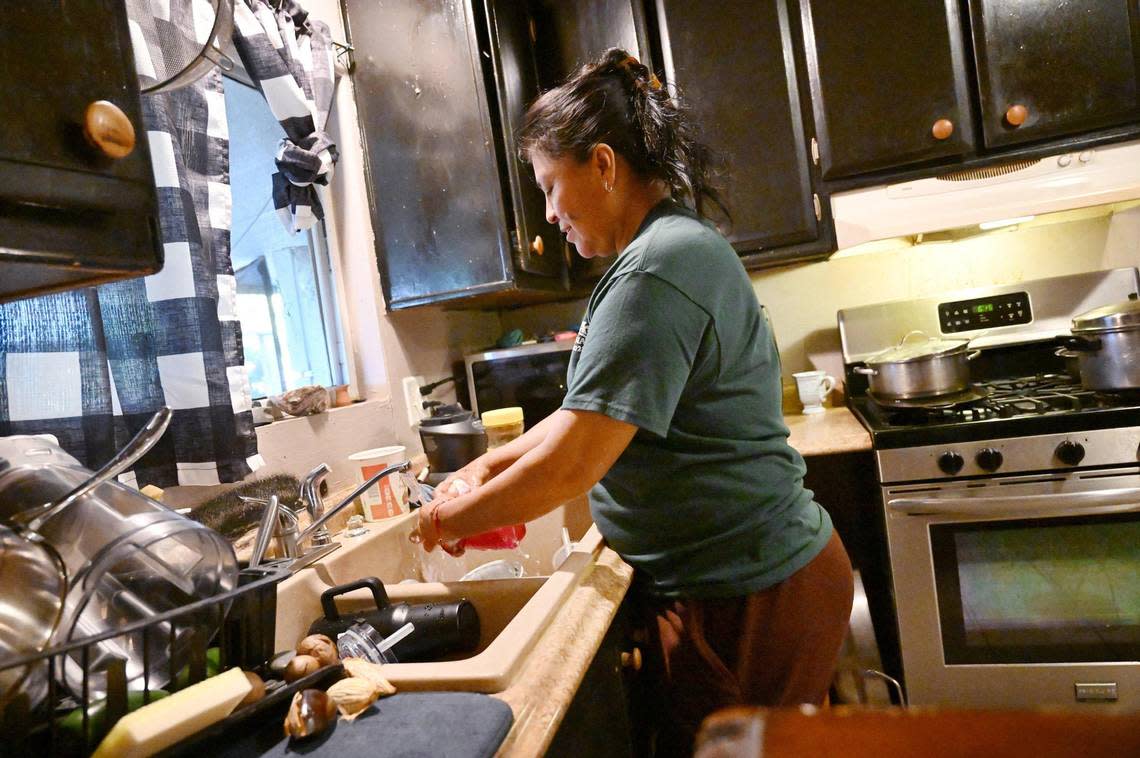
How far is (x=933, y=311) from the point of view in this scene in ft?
6.52

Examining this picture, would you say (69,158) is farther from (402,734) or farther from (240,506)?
(240,506)

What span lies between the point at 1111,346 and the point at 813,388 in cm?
78

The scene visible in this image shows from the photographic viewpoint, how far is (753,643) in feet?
3.09

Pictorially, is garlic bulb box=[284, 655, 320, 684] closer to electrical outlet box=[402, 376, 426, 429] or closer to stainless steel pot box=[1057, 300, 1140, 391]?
electrical outlet box=[402, 376, 426, 429]

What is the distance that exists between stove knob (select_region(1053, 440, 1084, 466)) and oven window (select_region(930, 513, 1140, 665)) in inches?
5.5

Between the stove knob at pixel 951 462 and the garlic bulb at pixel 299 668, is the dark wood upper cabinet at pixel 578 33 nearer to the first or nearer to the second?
the stove knob at pixel 951 462

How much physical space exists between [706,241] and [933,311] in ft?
4.82

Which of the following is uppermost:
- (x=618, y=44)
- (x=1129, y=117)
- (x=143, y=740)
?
(x=618, y=44)

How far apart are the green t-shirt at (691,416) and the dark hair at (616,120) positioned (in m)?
0.11

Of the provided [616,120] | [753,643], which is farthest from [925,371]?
[616,120]

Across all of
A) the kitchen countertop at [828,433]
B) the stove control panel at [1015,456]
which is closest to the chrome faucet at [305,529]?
the kitchen countertop at [828,433]

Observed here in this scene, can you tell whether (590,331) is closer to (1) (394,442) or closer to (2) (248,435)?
(2) (248,435)

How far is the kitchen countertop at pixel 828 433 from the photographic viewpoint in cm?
159

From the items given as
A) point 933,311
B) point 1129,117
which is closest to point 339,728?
point 933,311
